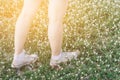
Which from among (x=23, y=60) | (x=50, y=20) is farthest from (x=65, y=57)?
(x=50, y=20)

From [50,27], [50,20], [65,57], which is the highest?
[50,20]

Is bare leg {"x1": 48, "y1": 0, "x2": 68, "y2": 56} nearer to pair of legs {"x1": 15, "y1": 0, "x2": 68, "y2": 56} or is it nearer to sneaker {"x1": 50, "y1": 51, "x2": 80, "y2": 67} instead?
pair of legs {"x1": 15, "y1": 0, "x2": 68, "y2": 56}

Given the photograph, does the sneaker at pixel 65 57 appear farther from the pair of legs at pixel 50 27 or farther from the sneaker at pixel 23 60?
the sneaker at pixel 23 60

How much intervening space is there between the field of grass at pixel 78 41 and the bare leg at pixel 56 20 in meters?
0.53

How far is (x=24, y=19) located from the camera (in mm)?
5625

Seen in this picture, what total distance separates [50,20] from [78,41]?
1.36 metres

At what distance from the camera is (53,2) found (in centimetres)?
540

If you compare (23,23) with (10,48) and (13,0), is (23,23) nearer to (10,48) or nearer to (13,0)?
(10,48)

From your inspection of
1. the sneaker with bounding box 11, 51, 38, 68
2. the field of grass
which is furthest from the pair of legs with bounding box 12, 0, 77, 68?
the field of grass

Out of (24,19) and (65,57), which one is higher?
(24,19)

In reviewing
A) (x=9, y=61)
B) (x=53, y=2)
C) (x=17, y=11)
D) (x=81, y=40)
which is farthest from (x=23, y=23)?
(x=17, y=11)

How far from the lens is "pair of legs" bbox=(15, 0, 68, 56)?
5438 millimetres

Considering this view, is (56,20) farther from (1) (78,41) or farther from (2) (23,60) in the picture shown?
(1) (78,41)

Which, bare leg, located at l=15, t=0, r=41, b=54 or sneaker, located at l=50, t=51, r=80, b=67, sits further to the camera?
sneaker, located at l=50, t=51, r=80, b=67
